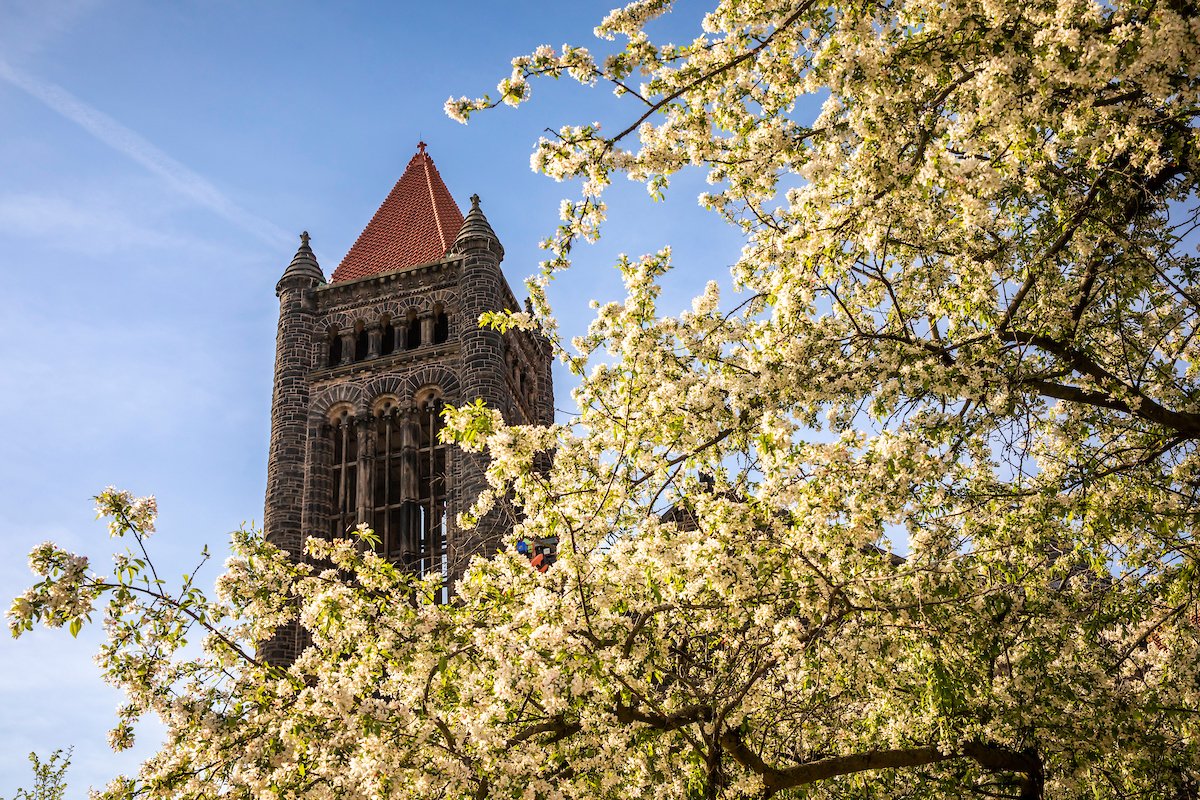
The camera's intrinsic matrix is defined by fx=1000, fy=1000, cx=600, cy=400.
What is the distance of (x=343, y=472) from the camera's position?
3031 centimetres

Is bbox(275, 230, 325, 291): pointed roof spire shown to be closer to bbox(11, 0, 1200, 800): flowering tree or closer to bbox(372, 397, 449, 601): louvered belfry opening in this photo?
bbox(372, 397, 449, 601): louvered belfry opening

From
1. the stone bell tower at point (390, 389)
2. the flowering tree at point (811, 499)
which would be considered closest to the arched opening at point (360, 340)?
the stone bell tower at point (390, 389)

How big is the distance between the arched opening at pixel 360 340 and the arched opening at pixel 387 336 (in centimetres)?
55

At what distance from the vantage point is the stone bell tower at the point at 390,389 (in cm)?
2866

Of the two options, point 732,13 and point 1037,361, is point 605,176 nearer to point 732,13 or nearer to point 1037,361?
point 732,13

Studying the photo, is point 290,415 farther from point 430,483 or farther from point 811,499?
point 811,499

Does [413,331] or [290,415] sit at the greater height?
[413,331]

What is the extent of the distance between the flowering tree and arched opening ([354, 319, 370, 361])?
23556 mm

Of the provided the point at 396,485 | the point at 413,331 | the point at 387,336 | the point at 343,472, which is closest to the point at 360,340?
the point at 387,336

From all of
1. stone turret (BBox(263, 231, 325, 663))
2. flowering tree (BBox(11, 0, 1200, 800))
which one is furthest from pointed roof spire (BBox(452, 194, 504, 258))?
flowering tree (BBox(11, 0, 1200, 800))

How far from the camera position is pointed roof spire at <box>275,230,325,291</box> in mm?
34188

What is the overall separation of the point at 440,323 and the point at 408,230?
21.4 ft

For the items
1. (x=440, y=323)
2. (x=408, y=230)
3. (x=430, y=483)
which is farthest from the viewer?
(x=408, y=230)

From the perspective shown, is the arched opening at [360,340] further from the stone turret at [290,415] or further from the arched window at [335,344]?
the stone turret at [290,415]
